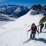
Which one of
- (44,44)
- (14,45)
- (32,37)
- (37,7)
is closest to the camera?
(44,44)

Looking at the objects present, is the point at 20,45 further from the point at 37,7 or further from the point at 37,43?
the point at 37,7

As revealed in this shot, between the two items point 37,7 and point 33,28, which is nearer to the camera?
point 33,28

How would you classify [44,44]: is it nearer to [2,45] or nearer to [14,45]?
[14,45]

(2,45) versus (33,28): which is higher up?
(33,28)

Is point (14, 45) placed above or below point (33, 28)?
below

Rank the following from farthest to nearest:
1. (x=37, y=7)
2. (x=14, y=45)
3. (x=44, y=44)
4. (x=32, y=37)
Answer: (x=37, y=7)
(x=32, y=37)
(x=14, y=45)
(x=44, y=44)

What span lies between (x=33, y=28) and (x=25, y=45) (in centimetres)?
278

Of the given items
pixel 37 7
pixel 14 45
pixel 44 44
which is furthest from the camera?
pixel 37 7

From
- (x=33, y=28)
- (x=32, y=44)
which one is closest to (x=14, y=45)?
(x=32, y=44)

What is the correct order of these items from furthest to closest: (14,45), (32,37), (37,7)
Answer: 1. (37,7)
2. (32,37)
3. (14,45)

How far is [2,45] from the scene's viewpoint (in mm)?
16672

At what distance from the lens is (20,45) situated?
16016 millimetres

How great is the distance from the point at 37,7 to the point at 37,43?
12835 centimetres

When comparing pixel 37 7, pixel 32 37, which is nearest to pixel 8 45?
pixel 32 37
